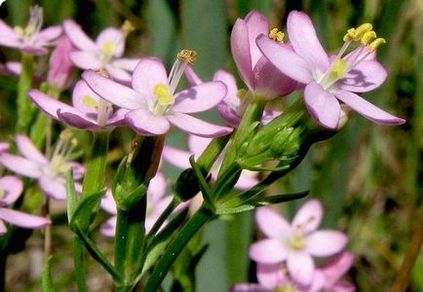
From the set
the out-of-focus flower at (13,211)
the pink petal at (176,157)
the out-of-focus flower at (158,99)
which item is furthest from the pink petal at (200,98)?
the pink petal at (176,157)

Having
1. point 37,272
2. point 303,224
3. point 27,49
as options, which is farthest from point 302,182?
point 37,272

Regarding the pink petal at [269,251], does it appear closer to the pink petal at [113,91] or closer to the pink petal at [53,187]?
the pink petal at [53,187]

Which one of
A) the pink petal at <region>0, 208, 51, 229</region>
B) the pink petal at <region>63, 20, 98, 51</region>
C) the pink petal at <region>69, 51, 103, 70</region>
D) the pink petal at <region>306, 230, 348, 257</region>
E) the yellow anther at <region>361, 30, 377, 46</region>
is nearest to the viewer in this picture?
the yellow anther at <region>361, 30, 377, 46</region>

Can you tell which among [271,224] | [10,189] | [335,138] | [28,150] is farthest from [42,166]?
[335,138]

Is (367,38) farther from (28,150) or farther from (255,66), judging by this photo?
(28,150)


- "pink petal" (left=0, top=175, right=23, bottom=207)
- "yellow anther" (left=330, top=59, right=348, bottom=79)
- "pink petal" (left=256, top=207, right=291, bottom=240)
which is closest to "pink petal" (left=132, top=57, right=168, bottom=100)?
"yellow anther" (left=330, top=59, right=348, bottom=79)

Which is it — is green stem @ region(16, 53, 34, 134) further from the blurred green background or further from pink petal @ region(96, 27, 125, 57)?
the blurred green background
